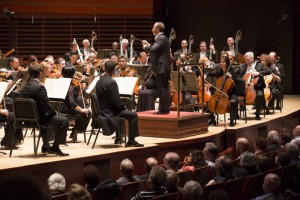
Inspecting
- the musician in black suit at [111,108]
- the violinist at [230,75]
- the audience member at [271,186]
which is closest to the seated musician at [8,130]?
the musician in black suit at [111,108]

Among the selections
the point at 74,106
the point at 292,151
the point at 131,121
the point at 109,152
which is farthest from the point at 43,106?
the point at 292,151

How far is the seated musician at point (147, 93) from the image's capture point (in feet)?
29.9

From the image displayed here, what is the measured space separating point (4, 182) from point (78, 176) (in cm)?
535

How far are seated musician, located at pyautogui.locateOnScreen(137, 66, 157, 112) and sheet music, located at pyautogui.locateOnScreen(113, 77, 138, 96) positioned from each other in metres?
1.15

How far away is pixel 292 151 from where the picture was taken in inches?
232

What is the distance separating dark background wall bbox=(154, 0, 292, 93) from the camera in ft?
49.2

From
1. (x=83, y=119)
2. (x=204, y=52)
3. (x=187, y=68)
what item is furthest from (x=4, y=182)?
(x=204, y=52)

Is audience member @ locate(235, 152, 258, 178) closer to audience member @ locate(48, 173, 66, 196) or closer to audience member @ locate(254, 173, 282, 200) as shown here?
audience member @ locate(254, 173, 282, 200)

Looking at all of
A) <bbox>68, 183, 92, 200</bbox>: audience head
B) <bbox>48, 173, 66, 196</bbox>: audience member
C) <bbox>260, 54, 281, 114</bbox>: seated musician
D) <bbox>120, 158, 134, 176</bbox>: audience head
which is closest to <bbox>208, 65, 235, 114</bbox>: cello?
<bbox>260, 54, 281, 114</bbox>: seated musician

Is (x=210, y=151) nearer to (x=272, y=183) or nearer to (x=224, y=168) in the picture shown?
(x=224, y=168)

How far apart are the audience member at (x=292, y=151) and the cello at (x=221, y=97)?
10.4 feet

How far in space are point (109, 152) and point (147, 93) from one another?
2574mm

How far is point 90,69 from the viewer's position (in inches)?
385

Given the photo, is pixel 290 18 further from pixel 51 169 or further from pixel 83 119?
pixel 51 169
